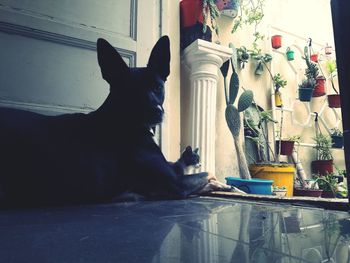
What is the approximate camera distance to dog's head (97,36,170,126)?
132cm

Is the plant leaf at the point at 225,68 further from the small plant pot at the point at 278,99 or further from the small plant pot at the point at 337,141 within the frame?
the small plant pot at the point at 337,141

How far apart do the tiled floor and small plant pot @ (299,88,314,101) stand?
2.82 m

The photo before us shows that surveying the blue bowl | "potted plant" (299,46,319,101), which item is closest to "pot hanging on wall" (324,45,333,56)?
"potted plant" (299,46,319,101)

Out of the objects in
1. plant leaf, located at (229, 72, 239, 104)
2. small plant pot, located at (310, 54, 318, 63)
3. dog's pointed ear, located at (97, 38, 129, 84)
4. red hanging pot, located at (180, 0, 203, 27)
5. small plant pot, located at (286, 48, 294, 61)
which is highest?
small plant pot, located at (310, 54, 318, 63)

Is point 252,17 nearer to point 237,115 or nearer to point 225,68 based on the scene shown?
point 225,68

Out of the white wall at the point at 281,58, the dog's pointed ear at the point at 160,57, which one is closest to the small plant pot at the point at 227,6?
the white wall at the point at 281,58

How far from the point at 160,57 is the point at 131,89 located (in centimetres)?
26

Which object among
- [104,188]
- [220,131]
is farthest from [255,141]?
[104,188]

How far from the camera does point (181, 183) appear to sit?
130 cm

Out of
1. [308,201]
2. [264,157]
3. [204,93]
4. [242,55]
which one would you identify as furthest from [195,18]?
[308,201]

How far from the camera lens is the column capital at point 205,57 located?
2178 millimetres

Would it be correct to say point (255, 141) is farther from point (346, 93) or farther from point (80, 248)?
point (80, 248)

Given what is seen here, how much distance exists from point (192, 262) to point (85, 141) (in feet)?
3.07

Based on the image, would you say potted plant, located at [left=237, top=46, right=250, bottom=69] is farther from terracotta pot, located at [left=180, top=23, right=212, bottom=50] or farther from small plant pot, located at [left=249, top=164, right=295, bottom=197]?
small plant pot, located at [left=249, top=164, right=295, bottom=197]
